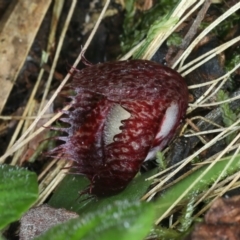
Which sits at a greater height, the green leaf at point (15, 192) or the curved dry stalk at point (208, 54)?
the curved dry stalk at point (208, 54)

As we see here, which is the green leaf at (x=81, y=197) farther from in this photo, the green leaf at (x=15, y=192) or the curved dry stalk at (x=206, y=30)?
the curved dry stalk at (x=206, y=30)

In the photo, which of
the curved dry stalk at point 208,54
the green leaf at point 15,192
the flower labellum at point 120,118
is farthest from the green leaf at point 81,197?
the curved dry stalk at point 208,54

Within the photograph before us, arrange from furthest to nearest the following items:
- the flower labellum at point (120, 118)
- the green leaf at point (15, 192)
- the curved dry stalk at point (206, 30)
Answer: the curved dry stalk at point (206, 30) → the flower labellum at point (120, 118) → the green leaf at point (15, 192)

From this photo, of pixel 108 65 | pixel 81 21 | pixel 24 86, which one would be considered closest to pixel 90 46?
pixel 81 21

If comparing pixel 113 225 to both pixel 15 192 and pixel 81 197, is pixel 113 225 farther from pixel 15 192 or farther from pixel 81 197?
pixel 81 197

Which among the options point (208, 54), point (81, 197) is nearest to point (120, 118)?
point (81, 197)

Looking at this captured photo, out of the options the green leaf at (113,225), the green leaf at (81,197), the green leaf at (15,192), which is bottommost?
the green leaf at (81,197)

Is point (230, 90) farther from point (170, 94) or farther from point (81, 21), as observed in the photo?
point (81, 21)
